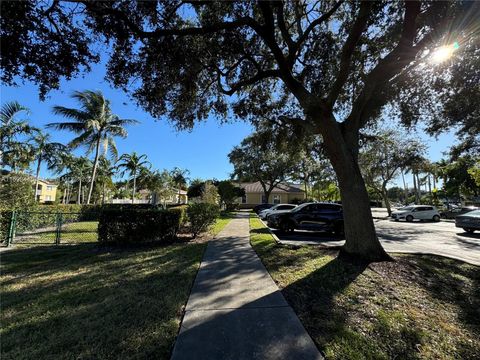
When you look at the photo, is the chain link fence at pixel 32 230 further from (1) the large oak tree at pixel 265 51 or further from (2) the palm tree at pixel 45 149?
(2) the palm tree at pixel 45 149

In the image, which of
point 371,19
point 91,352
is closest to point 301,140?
point 371,19

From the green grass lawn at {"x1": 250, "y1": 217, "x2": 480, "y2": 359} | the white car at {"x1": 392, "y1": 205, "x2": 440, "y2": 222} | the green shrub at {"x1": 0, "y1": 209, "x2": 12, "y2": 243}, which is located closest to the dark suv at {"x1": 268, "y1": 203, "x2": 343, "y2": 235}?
the green grass lawn at {"x1": 250, "y1": 217, "x2": 480, "y2": 359}

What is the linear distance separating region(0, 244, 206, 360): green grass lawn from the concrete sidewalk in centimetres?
24

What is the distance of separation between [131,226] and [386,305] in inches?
311

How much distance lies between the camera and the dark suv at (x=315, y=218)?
12.7 meters

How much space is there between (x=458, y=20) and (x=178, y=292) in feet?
29.1

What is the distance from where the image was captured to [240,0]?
22.9 ft

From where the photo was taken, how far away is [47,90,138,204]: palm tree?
22.5m

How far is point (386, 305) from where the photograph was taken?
4102mm

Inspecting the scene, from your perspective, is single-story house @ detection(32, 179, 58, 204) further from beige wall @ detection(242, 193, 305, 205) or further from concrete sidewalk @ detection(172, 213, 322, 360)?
concrete sidewalk @ detection(172, 213, 322, 360)

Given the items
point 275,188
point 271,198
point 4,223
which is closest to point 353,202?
point 4,223

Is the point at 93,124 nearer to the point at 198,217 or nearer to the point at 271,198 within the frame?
the point at 198,217

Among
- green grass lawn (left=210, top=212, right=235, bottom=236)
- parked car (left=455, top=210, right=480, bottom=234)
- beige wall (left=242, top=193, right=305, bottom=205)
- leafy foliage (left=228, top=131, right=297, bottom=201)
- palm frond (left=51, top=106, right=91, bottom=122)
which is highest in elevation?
palm frond (left=51, top=106, right=91, bottom=122)

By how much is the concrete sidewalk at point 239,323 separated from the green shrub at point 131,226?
165 inches
